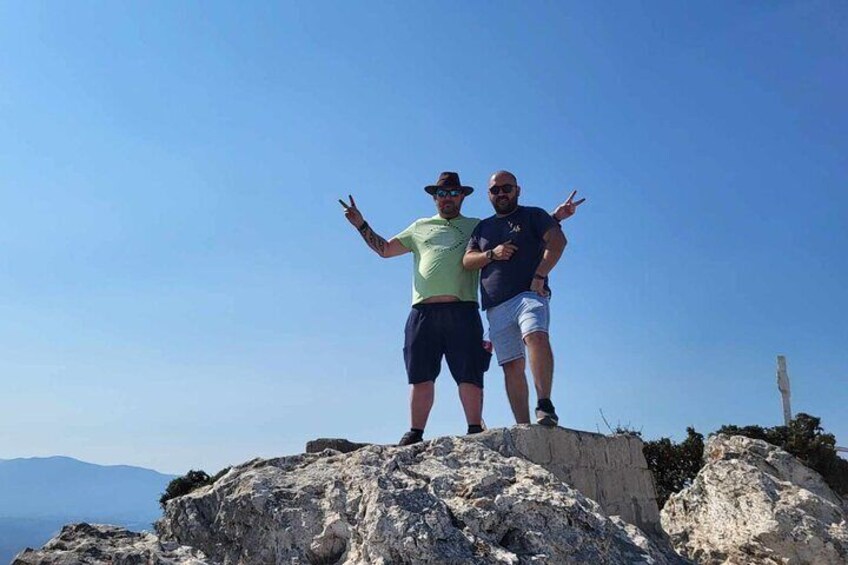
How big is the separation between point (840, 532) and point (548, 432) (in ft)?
8.62

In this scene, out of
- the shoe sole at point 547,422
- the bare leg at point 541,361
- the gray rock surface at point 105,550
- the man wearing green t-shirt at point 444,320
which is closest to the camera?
the gray rock surface at point 105,550

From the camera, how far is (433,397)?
6906mm

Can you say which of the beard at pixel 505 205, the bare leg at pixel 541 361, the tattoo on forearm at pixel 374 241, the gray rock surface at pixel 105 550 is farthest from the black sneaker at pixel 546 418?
the gray rock surface at pixel 105 550

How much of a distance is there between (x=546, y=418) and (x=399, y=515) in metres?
2.57

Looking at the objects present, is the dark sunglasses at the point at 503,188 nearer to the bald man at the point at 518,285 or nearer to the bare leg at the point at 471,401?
the bald man at the point at 518,285

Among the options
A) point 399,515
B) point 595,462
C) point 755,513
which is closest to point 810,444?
point 755,513

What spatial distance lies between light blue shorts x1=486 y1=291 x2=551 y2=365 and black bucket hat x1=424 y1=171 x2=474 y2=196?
50.4 inches

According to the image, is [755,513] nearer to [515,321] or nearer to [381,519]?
[515,321]

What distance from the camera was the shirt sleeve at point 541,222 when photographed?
274 inches

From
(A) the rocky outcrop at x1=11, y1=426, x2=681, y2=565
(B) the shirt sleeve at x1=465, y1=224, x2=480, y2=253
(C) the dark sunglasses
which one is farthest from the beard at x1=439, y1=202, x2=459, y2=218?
(A) the rocky outcrop at x1=11, y1=426, x2=681, y2=565

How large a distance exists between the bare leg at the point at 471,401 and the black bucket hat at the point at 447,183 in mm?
1845

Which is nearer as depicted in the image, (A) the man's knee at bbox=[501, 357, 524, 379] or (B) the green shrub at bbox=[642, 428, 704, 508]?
(A) the man's knee at bbox=[501, 357, 524, 379]

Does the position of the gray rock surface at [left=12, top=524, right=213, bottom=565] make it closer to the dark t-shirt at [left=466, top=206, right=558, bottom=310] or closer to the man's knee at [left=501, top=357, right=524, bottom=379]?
the man's knee at [left=501, top=357, right=524, bottom=379]

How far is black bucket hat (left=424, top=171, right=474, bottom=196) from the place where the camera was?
24.7ft
